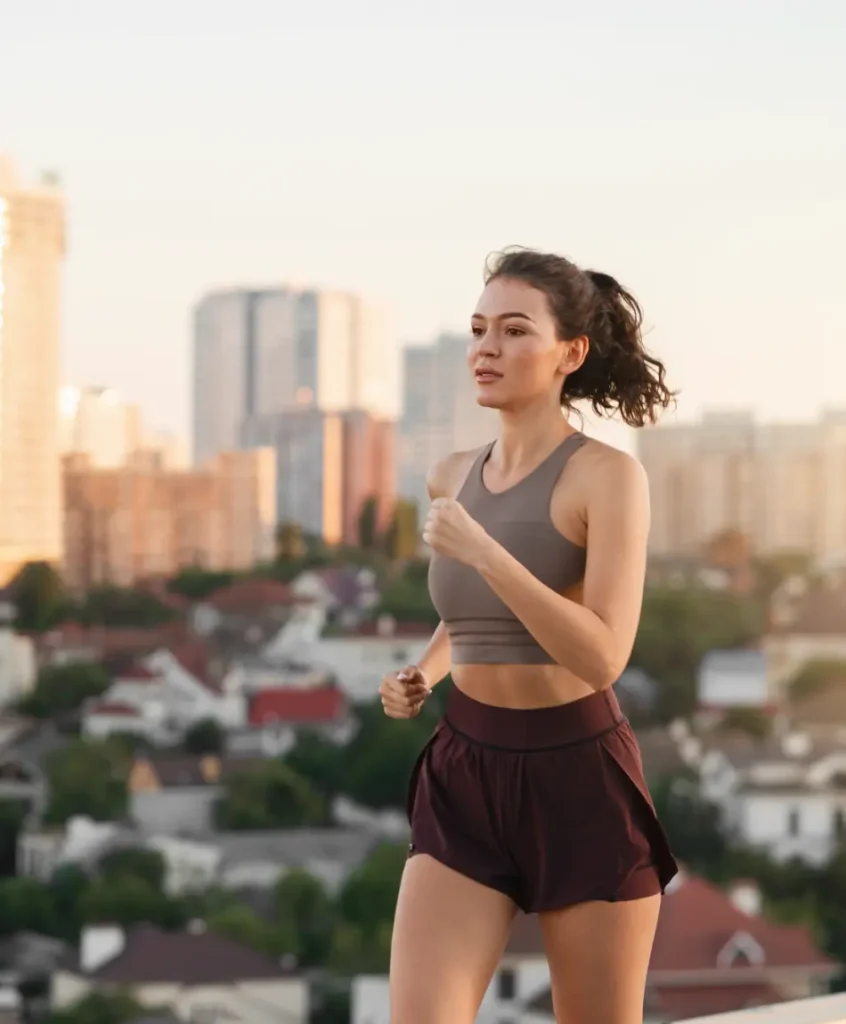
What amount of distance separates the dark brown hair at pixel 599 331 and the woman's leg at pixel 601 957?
1.03 feet

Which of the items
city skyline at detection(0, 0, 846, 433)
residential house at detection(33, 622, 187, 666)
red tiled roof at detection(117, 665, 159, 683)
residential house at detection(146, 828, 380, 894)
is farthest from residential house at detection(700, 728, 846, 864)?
city skyline at detection(0, 0, 846, 433)

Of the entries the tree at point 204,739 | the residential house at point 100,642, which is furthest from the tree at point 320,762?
the residential house at point 100,642

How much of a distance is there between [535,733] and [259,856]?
24914 millimetres

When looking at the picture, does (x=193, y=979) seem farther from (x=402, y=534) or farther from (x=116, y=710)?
(x=402, y=534)

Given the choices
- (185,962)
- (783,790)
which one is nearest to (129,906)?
(185,962)

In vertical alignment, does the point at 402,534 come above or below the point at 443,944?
below

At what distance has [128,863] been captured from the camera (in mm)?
25125

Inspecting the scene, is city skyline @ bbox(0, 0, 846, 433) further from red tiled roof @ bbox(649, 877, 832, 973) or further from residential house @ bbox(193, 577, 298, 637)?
red tiled roof @ bbox(649, 877, 832, 973)

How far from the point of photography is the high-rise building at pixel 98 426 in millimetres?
35750

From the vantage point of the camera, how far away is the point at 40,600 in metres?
34.0

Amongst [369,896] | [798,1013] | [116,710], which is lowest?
[369,896]

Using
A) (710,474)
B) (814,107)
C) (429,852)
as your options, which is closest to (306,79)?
(814,107)

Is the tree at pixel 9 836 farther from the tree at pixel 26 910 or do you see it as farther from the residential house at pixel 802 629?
the residential house at pixel 802 629

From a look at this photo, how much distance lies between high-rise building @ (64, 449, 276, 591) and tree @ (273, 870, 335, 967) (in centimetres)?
1133
